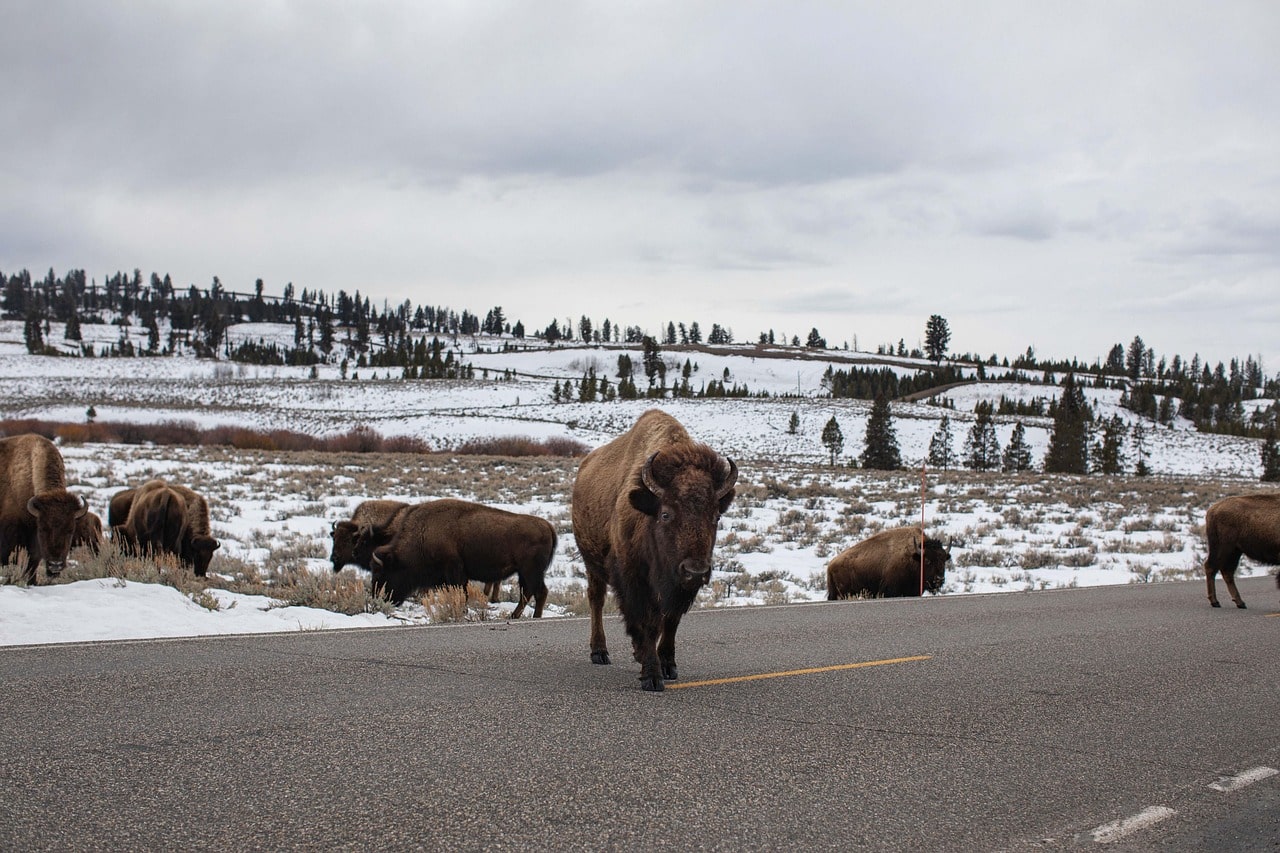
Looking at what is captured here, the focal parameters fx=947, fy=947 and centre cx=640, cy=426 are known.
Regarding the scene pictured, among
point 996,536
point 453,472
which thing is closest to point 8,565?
point 996,536

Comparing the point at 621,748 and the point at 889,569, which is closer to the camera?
the point at 621,748

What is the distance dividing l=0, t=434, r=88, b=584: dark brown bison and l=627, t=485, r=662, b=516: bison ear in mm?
8238

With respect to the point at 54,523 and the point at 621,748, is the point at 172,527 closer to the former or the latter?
the point at 54,523

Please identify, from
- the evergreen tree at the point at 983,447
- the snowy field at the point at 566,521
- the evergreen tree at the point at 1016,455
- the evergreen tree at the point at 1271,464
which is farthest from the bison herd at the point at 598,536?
the evergreen tree at the point at 983,447

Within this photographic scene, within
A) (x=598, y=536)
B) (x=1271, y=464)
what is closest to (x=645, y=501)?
(x=598, y=536)

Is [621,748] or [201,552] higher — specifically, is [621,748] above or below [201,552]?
above

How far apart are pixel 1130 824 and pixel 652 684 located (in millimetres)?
2880

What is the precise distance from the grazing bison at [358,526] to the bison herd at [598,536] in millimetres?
20

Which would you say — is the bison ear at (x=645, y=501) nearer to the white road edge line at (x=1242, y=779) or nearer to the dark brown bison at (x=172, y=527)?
the white road edge line at (x=1242, y=779)

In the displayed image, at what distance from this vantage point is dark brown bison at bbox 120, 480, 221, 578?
13516 millimetres

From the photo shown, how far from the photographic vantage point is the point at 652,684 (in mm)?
6043

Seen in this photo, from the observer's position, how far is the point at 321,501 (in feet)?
79.8

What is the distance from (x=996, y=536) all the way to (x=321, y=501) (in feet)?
55.0

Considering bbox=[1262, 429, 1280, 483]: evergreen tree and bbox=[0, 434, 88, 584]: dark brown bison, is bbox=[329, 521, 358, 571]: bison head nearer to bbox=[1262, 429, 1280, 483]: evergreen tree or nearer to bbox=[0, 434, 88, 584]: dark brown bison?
bbox=[0, 434, 88, 584]: dark brown bison
